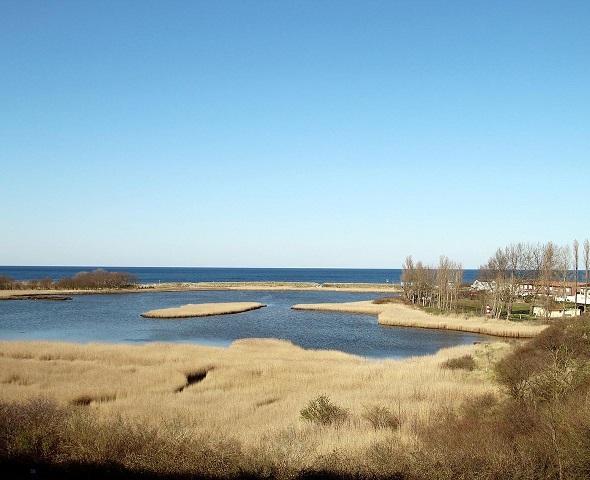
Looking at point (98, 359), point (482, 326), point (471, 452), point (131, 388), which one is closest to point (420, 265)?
point (482, 326)

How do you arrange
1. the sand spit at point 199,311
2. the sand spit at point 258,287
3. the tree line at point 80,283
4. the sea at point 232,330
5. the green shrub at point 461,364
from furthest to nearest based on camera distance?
1. the sand spit at point 258,287
2. the tree line at point 80,283
3. the sand spit at point 199,311
4. the sea at point 232,330
5. the green shrub at point 461,364

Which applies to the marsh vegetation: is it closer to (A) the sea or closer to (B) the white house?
(A) the sea

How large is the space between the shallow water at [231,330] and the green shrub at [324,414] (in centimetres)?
2201

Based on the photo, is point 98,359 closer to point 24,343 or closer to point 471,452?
point 24,343

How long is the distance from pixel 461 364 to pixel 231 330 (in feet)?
95.0

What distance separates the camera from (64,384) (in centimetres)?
2197

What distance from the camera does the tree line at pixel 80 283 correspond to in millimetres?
106312

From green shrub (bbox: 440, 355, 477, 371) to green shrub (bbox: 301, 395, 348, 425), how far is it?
41.3 ft

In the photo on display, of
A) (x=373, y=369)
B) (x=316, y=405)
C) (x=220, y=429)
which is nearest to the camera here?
(x=220, y=429)

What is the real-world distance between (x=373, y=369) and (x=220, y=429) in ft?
47.3

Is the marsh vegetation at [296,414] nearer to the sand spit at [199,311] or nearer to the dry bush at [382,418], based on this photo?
the dry bush at [382,418]

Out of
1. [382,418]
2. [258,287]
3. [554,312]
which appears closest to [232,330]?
[554,312]

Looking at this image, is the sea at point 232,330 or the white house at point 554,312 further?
the white house at point 554,312

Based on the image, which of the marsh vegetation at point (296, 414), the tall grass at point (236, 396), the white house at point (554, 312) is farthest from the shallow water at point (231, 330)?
the marsh vegetation at point (296, 414)
